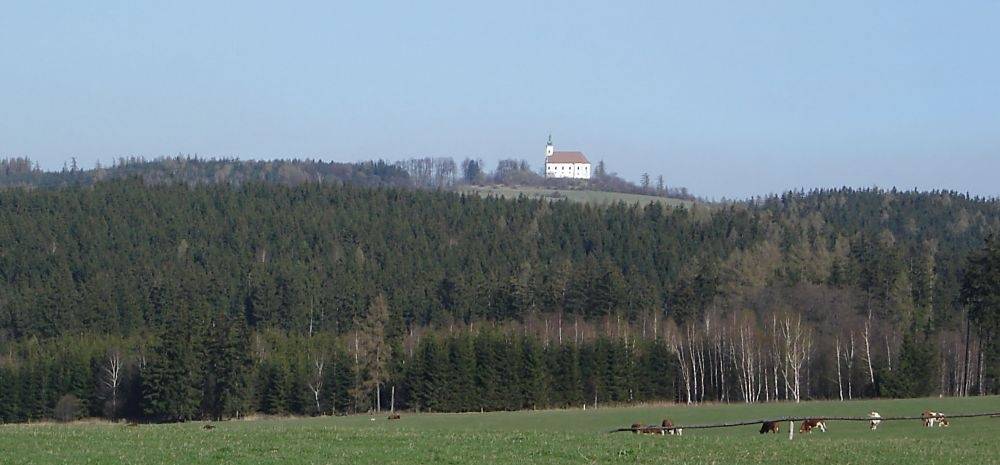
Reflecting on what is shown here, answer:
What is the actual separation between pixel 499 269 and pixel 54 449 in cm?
12320

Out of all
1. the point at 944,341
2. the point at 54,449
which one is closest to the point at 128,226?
the point at 944,341

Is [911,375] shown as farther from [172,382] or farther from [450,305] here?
[450,305]

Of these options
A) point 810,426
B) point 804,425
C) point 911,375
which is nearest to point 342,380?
point 911,375

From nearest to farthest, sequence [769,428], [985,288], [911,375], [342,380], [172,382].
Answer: [769,428] < [985,288] < [172,382] < [911,375] < [342,380]

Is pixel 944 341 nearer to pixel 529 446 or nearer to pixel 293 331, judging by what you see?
pixel 293 331

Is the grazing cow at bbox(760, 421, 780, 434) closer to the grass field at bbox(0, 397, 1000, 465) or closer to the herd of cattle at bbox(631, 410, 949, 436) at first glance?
the herd of cattle at bbox(631, 410, 949, 436)

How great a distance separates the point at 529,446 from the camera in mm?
27141

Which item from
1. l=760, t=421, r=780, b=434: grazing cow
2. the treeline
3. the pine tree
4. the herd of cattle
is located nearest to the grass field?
the herd of cattle

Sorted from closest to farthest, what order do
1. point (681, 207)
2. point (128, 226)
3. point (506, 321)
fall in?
1. point (506, 321)
2. point (128, 226)
3. point (681, 207)

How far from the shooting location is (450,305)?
5182 inches

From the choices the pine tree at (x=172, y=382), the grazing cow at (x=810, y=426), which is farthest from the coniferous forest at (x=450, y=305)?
the grazing cow at (x=810, y=426)

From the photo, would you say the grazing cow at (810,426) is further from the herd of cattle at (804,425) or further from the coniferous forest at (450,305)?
the coniferous forest at (450,305)

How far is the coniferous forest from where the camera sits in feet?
285

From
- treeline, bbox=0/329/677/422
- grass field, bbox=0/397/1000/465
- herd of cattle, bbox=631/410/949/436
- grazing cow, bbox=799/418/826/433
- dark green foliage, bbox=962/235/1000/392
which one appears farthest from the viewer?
treeline, bbox=0/329/677/422
